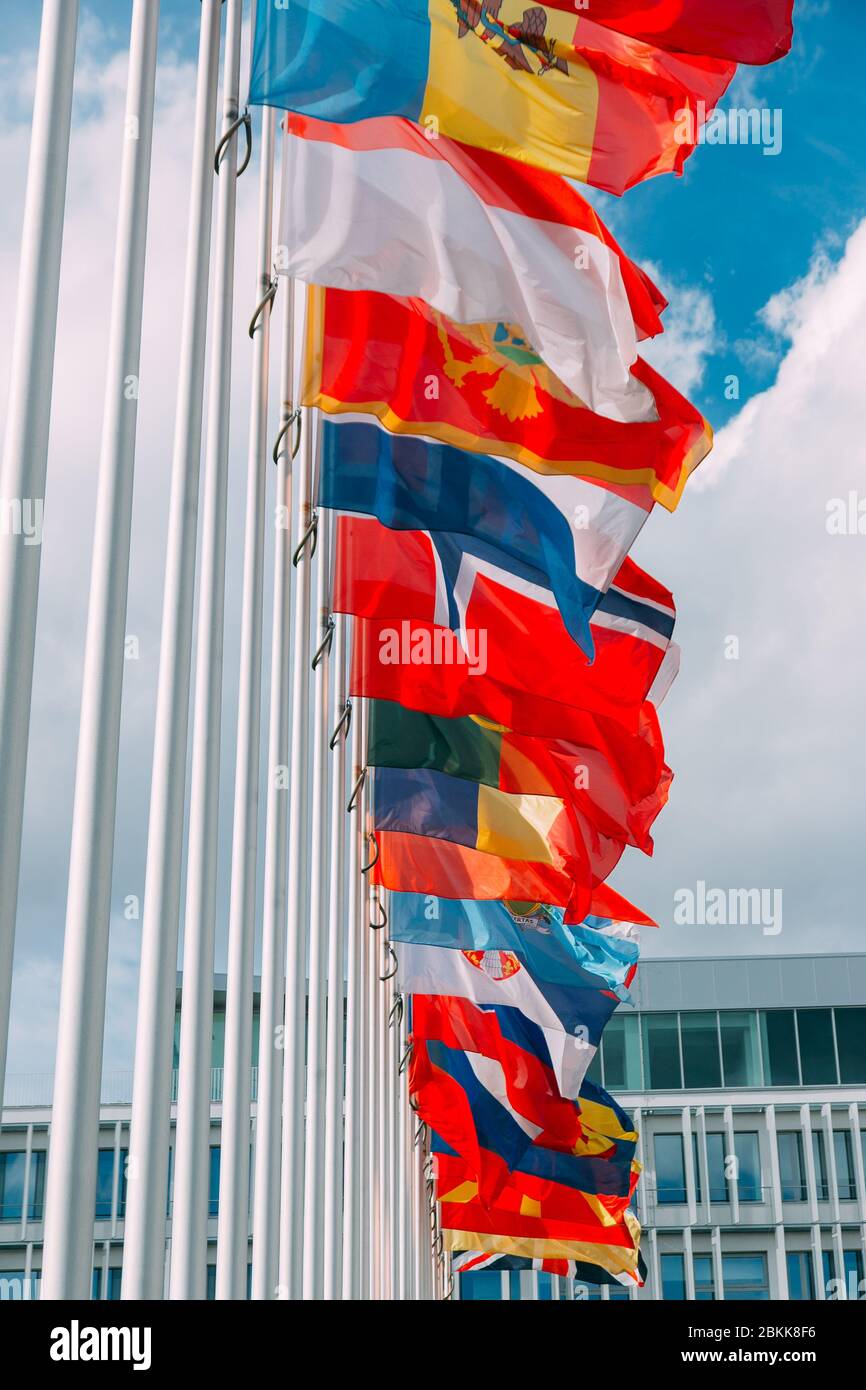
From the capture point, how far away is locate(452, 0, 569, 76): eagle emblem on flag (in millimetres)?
10156

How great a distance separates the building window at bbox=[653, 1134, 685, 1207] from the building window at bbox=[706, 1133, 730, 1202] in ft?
2.62

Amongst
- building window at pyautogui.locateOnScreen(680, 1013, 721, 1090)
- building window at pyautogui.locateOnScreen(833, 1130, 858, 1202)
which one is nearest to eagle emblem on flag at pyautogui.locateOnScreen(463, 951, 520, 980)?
building window at pyautogui.locateOnScreen(680, 1013, 721, 1090)

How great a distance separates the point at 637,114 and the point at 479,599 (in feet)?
15.3

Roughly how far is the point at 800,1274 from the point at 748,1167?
10.5ft

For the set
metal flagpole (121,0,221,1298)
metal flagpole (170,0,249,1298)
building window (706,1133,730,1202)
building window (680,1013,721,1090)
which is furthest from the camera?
building window (680,1013,721,1090)

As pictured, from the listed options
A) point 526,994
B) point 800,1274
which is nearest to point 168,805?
point 526,994

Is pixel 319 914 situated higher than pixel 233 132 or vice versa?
pixel 233 132

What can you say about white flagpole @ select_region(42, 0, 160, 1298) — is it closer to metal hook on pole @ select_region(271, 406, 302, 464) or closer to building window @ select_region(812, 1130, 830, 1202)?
metal hook on pole @ select_region(271, 406, 302, 464)

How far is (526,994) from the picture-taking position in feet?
64.9

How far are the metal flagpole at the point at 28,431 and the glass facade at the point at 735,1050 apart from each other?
153 feet

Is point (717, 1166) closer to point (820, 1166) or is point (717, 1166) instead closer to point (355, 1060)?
point (820, 1166)

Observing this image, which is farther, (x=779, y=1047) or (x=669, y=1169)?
(x=779, y=1047)

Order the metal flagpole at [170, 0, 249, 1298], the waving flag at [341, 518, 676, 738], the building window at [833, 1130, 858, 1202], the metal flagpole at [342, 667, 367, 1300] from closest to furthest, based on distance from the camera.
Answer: the metal flagpole at [170, 0, 249, 1298], the waving flag at [341, 518, 676, 738], the metal flagpole at [342, 667, 367, 1300], the building window at [833, 1130, 858, 1202]
